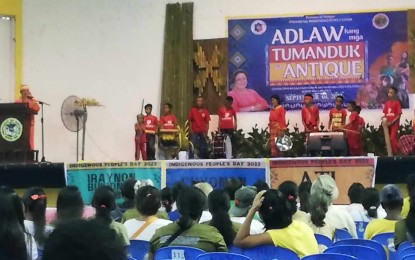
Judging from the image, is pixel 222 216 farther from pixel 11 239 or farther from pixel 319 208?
pixel 11 239

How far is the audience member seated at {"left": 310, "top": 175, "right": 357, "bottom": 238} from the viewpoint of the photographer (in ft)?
14.8

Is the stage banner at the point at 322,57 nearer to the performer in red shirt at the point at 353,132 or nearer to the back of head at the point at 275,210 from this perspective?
the performer in red shirt at the point at 353,132

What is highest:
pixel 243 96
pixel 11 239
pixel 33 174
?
pixel 243 96

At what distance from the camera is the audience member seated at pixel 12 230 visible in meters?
2.41

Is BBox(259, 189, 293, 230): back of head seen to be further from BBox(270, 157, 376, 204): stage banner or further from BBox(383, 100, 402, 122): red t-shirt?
BBox(383, 100, 402, 122): red t-shirt

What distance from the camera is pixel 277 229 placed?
3553 mm

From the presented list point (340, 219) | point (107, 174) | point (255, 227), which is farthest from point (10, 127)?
point (255, 227)

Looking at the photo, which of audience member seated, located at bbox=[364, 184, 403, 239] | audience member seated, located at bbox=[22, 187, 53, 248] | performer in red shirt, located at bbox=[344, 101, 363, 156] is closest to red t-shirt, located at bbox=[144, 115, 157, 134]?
performer in red shirt, located at bbox=[344, 101, 363, 156]

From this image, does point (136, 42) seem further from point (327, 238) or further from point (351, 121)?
point (327, 238)

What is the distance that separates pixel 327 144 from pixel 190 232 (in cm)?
716

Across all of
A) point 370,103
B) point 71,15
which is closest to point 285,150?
point 370,103

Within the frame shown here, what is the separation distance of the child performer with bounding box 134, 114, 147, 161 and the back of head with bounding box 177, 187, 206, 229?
880 centimetres

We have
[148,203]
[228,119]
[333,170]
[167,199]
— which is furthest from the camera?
[228,119]

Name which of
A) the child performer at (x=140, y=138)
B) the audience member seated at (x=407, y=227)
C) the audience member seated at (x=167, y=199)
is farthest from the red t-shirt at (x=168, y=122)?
the audience member seated at (x=407, y=227)
